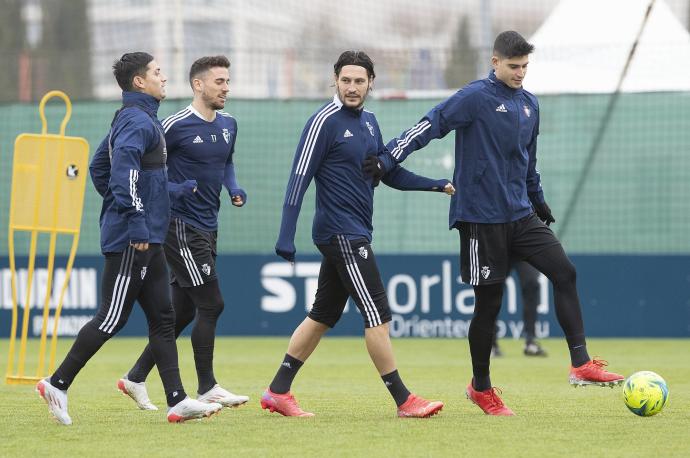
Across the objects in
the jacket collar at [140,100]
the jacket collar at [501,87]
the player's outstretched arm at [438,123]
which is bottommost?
the player's outstretched arm at [438,123]

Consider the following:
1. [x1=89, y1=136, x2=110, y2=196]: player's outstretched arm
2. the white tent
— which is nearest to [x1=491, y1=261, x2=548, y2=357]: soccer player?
the white tent

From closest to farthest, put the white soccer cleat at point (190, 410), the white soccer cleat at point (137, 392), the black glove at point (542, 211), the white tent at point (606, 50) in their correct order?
the white soccer cleat at point (190, 410) < the black glove at point (542, 211) < the white soccer cleat at point (137, 392) < the white tent at point (606, 50)

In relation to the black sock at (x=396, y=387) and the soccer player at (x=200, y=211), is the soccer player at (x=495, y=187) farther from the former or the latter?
the soccer player at (x=200, y=211)

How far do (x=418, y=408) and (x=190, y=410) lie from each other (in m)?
1.35

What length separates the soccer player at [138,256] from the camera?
7855mm

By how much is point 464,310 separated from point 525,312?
1987 millimetres

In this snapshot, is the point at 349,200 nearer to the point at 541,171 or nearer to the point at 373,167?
the point at 373,167

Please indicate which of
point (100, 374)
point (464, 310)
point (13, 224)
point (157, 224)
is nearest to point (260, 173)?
point (464, 310)

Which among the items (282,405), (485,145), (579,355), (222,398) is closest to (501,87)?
(485,145)

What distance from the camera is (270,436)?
7391 millimetres

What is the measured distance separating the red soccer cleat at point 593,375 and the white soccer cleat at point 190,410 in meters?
Result: 2.12

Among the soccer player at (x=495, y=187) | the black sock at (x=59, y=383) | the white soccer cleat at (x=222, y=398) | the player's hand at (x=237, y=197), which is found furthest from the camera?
the player's hand at (x=237, y=197)

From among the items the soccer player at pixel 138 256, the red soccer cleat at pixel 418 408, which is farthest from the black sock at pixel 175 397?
the red soccer cleat at pixel 418 408

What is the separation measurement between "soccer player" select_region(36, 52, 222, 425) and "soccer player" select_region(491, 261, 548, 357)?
637 cm
